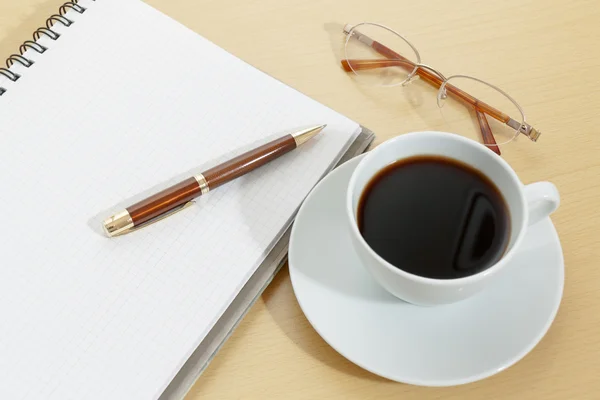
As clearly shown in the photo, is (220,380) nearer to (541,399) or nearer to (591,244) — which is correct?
(541,399)

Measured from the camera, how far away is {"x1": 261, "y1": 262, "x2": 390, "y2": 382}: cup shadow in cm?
63

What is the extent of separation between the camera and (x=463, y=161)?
2.12 ft

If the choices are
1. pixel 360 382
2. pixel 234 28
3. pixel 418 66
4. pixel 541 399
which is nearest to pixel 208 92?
pixel 234 28

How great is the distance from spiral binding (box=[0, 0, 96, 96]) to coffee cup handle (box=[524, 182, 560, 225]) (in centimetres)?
57

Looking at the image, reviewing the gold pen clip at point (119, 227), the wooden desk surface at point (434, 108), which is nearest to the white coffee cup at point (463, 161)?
the wooden desk surface at point (434, 108)

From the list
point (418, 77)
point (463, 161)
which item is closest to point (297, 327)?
point (463, 161)

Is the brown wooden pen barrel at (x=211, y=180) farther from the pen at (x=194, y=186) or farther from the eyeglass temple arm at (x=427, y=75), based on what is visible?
the eyeglass temple arm at (x=427, y=75)

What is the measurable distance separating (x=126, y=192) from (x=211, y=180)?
0.09m

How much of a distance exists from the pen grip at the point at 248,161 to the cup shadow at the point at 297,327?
112 mm

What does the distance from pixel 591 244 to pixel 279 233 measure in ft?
1.05

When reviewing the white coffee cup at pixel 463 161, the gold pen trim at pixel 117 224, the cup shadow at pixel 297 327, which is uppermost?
the gold pen trim at pixel 117 224

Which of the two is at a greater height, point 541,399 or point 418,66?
point 418,66

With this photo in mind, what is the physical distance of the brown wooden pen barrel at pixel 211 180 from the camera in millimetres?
683

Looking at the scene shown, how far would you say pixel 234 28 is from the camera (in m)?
0.87
